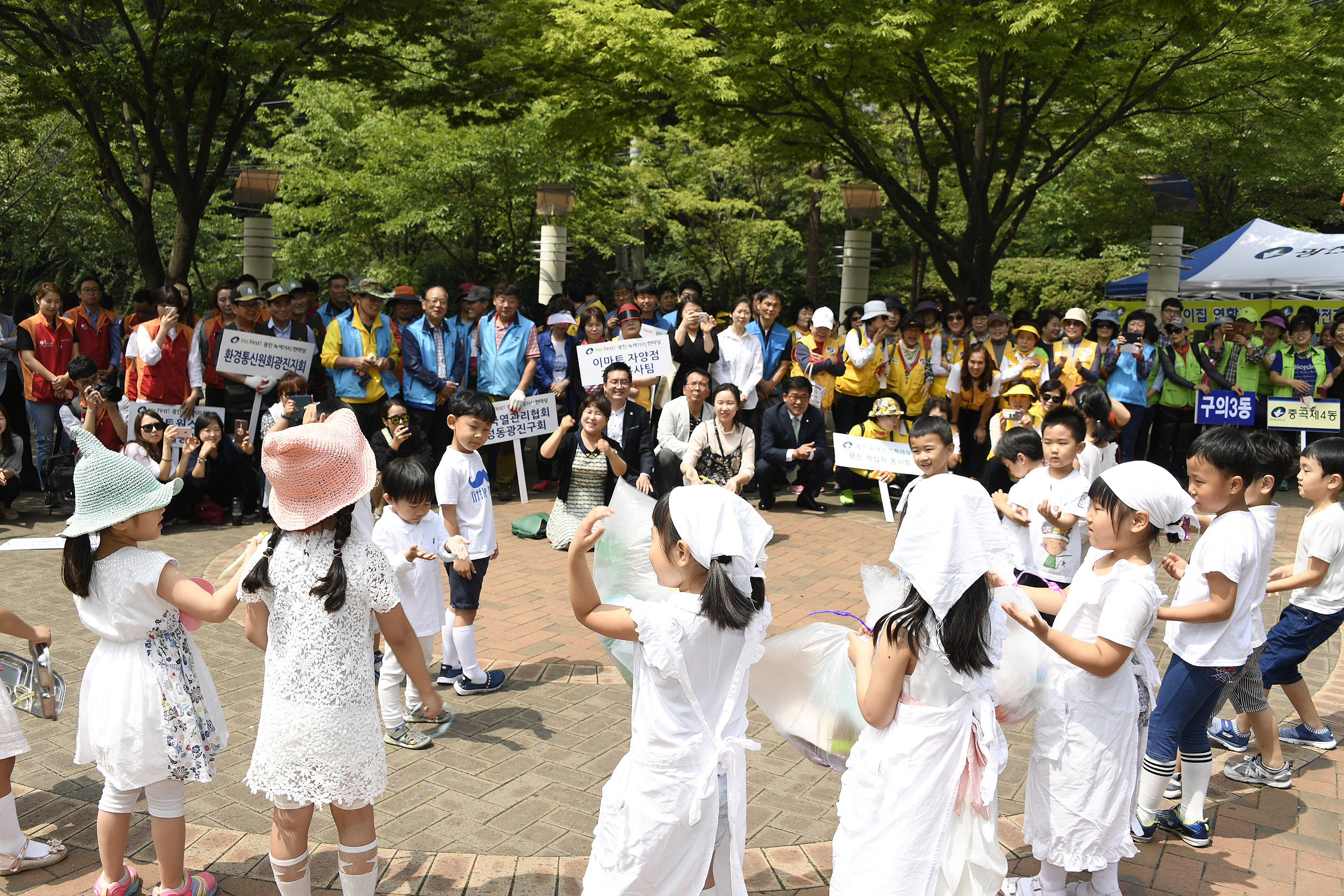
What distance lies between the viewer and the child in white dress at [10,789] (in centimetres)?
355

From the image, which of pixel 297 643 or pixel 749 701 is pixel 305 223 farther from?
pixel 297 643

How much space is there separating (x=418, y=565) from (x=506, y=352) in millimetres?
5501

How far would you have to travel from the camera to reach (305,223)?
781 inches

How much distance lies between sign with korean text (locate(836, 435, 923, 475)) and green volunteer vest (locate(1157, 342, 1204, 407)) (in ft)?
12.8

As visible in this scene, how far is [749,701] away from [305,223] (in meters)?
17.3

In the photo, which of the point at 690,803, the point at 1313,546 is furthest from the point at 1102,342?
the point at 690,803

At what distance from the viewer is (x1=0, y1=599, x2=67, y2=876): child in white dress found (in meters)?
3.55

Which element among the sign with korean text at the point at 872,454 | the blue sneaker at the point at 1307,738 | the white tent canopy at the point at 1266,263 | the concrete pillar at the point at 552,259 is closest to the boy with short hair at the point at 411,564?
the blue sneaker at the point at 1307,738

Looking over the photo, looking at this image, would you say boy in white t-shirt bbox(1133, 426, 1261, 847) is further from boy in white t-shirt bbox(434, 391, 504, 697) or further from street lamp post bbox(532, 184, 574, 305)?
street lamp post bbox(532, 184, 574, 305)

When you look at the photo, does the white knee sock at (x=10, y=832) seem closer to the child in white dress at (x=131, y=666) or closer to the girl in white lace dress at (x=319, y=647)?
the child in white dress at (x=131, y=666)

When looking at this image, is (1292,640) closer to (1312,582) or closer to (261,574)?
(1312,582)

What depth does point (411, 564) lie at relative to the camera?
4750mm

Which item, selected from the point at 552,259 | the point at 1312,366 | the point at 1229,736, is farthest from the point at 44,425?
the point at 1312,366

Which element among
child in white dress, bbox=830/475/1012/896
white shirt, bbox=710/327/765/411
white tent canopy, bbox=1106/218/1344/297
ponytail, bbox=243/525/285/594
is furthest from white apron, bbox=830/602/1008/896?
white tent canopy, bbox=1106/218/1344/297
